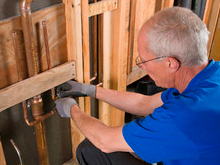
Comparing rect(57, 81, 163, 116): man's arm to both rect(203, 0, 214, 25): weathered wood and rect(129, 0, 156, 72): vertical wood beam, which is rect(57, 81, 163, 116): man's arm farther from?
rect(203, 0, 214, 25): weathered wood

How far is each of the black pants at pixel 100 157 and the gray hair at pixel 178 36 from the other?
601 mm

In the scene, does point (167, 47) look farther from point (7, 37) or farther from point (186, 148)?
point (7, 37)

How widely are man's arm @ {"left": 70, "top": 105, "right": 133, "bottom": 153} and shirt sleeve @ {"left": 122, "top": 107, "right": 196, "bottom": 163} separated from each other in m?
0.04

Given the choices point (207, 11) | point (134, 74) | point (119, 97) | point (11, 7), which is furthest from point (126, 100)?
point (207, 11)

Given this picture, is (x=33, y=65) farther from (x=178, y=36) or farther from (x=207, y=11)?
(x=207, y=11)

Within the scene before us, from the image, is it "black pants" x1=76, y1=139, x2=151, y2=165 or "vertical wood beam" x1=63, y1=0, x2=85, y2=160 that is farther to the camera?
"black pants" x1=76, y1=139, x2=151, y2=165

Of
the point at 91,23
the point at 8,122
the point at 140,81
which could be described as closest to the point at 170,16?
the point at 91,23

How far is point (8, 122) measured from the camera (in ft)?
4.18

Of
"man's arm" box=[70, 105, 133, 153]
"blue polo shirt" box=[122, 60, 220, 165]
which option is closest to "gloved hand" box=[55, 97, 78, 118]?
"man's arm" box=[70, 105, 133, 153]

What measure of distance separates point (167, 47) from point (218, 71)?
0.86 feet

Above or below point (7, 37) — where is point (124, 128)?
below

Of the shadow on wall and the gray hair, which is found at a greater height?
the shadow on wall

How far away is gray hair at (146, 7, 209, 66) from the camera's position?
0.94 meters

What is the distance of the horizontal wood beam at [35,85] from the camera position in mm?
1100
